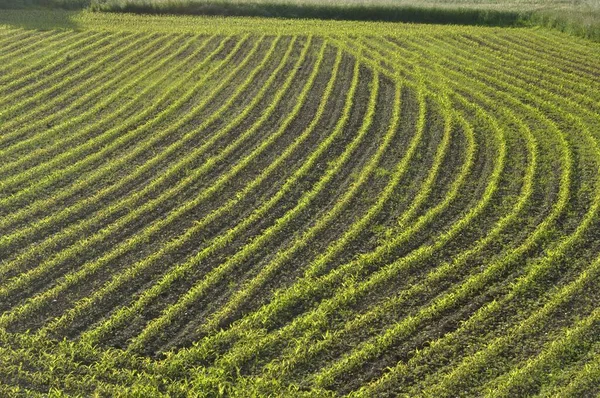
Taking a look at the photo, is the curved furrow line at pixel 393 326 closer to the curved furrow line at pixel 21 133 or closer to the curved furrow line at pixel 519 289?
the curved furrow line at pixel 519 289

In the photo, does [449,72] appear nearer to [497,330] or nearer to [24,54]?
[497,330]

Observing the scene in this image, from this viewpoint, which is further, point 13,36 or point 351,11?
point 351,11

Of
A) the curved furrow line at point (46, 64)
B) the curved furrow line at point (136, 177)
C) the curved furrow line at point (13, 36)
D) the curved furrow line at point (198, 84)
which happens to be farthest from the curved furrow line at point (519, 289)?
the curved furrow line at point (13, 36)

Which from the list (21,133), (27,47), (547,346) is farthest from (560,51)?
(27,47)

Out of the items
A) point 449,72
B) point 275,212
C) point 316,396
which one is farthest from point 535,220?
point 449,72

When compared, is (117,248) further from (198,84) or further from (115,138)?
(198,84)

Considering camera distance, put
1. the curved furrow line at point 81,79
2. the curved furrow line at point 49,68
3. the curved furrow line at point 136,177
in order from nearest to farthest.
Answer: the curved furrow line at point 136,177
the curved furrow line at point 81,79
the curved furrow line at point 49,68
